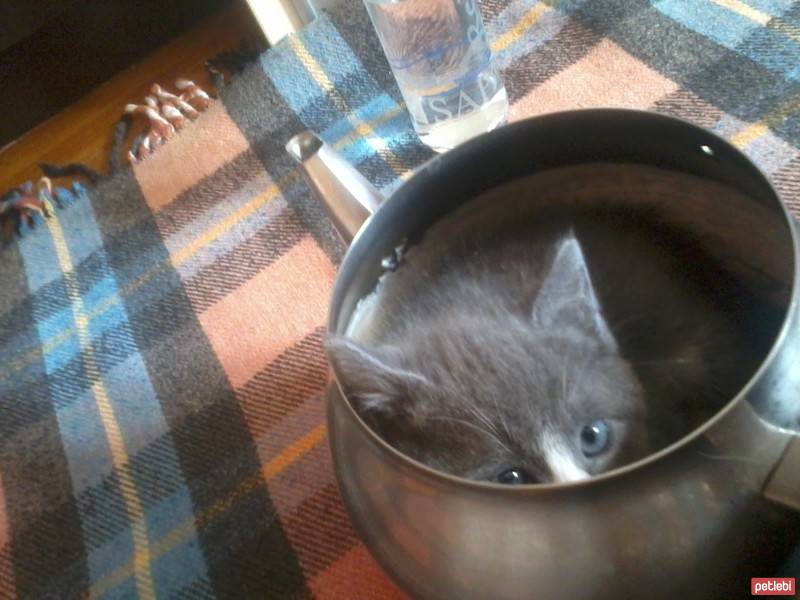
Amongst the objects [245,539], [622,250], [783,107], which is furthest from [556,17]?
[245,539]

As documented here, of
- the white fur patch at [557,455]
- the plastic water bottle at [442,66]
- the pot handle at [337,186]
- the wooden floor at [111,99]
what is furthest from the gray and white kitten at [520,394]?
the wooden floor at [111,99]

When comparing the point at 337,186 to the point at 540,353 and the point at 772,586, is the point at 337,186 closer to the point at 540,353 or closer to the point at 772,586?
the point at 540,353

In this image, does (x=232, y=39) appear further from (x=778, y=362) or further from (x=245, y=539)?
(x=778, y=362)

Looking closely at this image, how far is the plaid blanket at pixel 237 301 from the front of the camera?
0.54m

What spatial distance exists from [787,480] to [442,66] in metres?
0.46

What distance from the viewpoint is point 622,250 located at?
497mm

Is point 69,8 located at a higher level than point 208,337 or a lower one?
higher

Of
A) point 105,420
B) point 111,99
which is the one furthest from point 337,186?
point 111,99

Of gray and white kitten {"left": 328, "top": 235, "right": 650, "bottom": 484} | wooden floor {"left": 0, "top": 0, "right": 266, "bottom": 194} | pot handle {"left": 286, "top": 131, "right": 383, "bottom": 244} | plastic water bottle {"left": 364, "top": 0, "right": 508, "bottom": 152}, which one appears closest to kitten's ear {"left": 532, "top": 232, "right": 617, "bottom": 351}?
gray and white kitten {"left": 328, "top": 235, "right": 650, "bottom": 484}

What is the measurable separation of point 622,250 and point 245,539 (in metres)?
0.31

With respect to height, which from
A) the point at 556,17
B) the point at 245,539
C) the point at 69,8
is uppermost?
the point at 69,8

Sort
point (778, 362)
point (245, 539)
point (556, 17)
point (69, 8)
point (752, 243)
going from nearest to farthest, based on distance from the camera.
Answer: point (778, 362) < point (752, 243) < point (245, 539) < point (556, 17) < point (69, 8)

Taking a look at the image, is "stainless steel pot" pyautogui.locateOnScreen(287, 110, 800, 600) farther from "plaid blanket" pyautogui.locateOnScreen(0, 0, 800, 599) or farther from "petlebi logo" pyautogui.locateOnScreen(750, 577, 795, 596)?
"plaid blanket" pyautogui.locateOnScreen(0, 0, 800, 599)

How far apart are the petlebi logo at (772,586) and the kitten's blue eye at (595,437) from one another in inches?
4.5
